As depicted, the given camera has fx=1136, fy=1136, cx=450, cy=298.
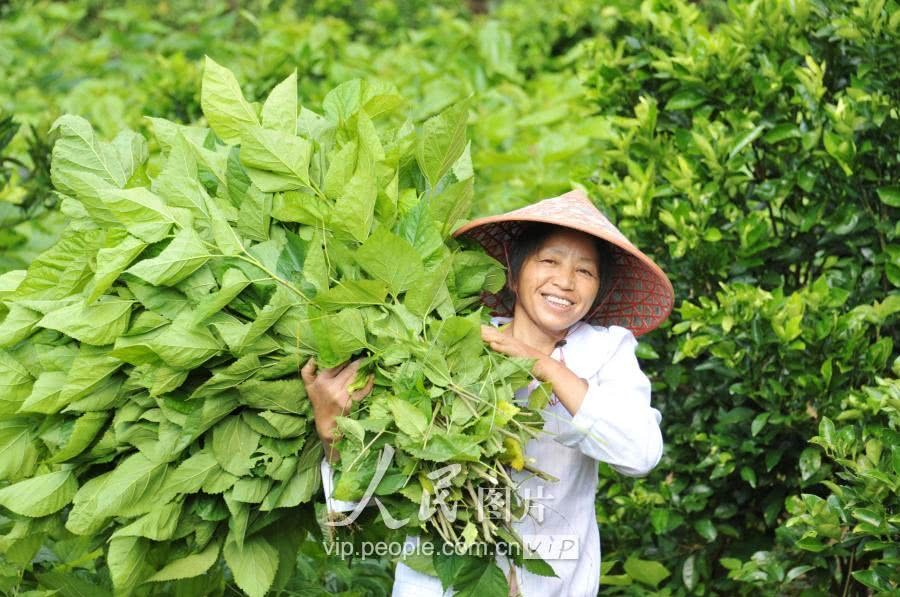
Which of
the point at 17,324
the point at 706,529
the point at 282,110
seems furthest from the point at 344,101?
the point at 706,529

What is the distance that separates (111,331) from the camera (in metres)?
2.22

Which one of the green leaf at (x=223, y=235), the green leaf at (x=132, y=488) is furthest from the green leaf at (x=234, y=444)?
the green leaf at (x=223, y=235)

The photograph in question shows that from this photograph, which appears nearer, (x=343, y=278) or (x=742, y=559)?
(x=343, y=278)

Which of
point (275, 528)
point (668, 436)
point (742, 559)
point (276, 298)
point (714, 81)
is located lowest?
point (742, 559)

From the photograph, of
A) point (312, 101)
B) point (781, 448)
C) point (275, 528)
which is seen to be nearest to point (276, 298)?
point (275, 528)

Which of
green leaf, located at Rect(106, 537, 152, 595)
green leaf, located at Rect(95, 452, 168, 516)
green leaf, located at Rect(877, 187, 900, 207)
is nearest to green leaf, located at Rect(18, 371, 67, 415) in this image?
green leaf, located at Rect(95, 452, 168, 516)

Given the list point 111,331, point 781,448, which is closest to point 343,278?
point 111,331

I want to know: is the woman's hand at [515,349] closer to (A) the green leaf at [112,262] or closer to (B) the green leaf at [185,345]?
(B) the green leaf at [185,345]

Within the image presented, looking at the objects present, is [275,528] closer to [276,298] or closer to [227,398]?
[227,398]

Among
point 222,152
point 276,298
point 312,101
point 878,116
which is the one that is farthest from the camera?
point 312,101

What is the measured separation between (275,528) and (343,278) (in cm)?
63

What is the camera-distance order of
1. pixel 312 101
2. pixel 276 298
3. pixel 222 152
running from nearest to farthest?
pixel 276 298 < pixel 222 152 < pixel 312 101

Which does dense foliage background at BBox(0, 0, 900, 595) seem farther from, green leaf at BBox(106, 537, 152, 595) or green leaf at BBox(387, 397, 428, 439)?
green leaf at BBox(387, 397, 428, 439)

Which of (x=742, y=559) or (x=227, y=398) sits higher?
(x=227, y=398)
